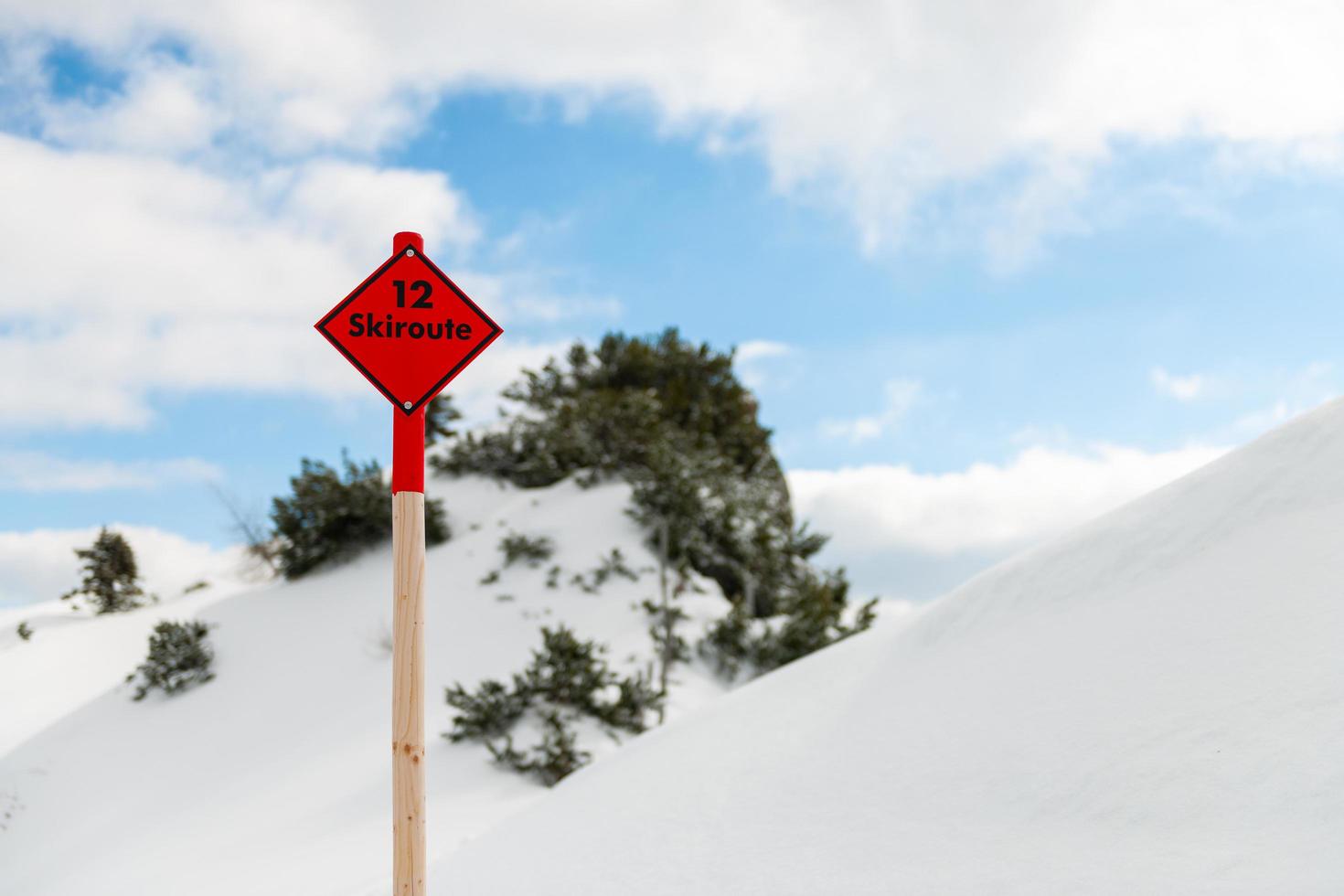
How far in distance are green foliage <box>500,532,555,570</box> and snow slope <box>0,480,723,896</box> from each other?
227 mm

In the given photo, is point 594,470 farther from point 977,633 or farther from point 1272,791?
point 1272,791

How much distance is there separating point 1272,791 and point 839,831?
195 cm

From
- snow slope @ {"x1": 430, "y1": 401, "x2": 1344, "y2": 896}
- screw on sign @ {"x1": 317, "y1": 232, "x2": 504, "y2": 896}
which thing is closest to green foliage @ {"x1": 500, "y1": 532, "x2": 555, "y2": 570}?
snow slope @ {"x1": 430, "y1": 401, "x2": 1344, "y2": 896}

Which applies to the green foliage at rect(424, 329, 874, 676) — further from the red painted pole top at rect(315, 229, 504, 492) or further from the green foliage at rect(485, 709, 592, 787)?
the red painted pole top at rect(315, 229, 504, 492)

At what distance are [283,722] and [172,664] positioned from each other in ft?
9.96

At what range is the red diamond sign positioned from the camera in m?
4.31

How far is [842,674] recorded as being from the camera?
24.1 feet

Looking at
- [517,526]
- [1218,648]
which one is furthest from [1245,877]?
[517,526]

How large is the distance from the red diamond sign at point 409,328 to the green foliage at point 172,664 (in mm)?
14949

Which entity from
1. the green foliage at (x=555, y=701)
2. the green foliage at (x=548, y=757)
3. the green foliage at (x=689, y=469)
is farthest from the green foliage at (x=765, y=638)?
the green foliage at (x=548, y=757)

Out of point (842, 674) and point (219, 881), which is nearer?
point (842, 674)

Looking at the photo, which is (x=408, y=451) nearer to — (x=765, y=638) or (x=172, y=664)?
(x=765, y=638)

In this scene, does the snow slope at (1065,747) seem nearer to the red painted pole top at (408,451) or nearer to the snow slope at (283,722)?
the red painted pole top at (408,451)

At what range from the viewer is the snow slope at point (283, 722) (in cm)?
1161
